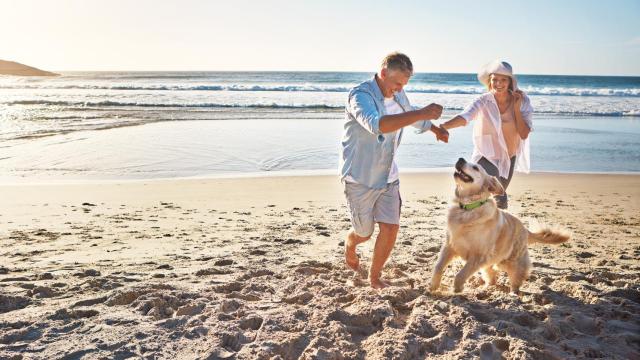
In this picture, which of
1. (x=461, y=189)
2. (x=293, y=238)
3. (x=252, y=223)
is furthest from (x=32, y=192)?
(x=461, y=189)

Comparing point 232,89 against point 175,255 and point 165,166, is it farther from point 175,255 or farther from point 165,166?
point 175,255

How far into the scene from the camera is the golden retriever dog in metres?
3.84

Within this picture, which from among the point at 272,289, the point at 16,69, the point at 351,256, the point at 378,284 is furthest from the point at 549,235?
the point at 16,69

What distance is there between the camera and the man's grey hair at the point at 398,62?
3621 mm

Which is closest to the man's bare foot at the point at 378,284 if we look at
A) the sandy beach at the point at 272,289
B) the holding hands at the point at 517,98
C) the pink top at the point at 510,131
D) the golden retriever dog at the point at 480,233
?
the sandy beach at the point at 272,289

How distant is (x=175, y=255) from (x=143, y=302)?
138 cm

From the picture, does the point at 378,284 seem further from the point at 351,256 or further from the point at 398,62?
the point at 398,62

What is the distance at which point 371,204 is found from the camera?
13.1ft

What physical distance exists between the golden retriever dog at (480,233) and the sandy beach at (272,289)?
22 centimetres

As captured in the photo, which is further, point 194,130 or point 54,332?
point 194,130

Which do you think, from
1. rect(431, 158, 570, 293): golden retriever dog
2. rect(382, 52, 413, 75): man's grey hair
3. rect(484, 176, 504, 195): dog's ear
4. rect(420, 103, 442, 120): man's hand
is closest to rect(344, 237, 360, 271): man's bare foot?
rect(431, 158, 570, 293): golden retriever dog

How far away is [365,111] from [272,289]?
156 cm

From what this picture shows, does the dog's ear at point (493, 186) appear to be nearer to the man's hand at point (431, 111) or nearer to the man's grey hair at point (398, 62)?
the man's hand at point (431, 111)

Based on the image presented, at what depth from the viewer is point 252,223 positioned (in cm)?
631
